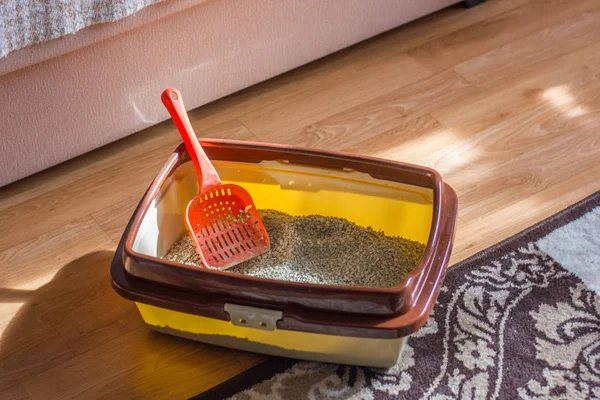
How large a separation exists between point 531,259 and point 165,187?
2.03 ft

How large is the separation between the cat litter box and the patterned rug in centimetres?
4

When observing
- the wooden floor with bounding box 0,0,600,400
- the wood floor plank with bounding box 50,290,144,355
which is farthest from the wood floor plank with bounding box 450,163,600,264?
the wood floor plank with bounding box 50,290,144,355

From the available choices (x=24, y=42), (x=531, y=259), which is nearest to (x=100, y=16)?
(x=24, y=42)

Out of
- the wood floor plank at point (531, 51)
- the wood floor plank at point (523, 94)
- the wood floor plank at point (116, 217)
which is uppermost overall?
the wood floor plank at point (116, 217)

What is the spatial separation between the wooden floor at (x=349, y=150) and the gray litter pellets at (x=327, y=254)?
0.43ft

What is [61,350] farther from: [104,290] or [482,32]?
[482,32]

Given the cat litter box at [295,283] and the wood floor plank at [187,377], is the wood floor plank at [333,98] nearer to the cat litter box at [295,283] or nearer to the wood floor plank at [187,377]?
the cat litter box at [295,283]

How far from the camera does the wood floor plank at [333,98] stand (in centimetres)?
175

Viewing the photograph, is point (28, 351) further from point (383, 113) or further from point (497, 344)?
point (383, 113)

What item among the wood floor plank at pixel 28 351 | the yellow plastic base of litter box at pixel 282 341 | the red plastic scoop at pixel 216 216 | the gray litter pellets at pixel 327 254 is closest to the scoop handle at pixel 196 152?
the red plastic scoop at pixel 216 216

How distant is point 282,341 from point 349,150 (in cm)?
56

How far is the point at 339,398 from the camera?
1204mm

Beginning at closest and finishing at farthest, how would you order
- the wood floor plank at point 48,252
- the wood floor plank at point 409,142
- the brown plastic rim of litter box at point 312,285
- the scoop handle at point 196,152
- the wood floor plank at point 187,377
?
the brown plastic rim of litter box at point 312,285 < the wood floor plank at point 187,377 < the scoop handle at point 196,152 < the wood floor plank at point 48,252 < the wood floor plank at point 409,142

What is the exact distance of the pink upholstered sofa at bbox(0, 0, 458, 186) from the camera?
1498 mm
